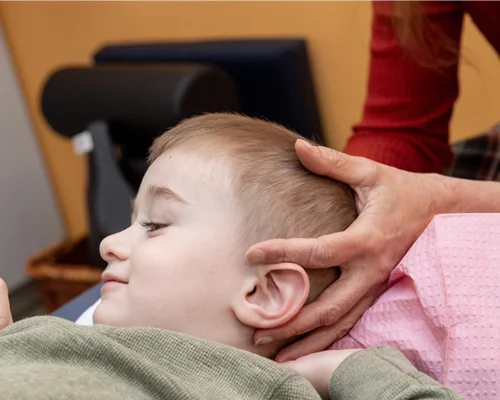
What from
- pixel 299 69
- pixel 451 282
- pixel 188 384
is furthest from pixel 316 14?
pixel 188 384

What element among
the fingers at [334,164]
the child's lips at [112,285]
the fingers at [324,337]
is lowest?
the fingers at [324,337]

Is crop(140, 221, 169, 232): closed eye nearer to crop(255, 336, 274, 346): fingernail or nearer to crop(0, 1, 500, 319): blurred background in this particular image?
crop(255, 336, 274, 346): fingernail

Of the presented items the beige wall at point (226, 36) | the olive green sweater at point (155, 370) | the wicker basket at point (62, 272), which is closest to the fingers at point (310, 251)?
the olive green sweater at point (155, 370)

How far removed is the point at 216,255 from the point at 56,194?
2018 mm

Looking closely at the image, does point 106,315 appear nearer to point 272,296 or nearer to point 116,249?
point 116,249

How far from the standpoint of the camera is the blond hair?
74 centimetres

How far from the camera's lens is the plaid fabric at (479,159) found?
3.75 feet

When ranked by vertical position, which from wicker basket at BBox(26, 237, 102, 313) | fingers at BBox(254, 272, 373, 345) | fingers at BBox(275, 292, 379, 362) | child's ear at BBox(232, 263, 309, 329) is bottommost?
wicker basket at BBox(26, 237, 102, 313)

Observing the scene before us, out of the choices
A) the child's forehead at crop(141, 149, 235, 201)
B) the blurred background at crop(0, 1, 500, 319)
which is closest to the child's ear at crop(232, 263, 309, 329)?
the child's forehead at crop(141, 149, 235, 201)

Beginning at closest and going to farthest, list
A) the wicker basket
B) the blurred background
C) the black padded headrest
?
the black padded headrest
the blurred background
the wicker basket

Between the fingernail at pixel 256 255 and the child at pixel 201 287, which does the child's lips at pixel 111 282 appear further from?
the fingernail at pixel 256 255

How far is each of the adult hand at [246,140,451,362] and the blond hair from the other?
2 cm

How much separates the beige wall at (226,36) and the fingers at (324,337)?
87cm

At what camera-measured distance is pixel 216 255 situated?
0.72 meters
